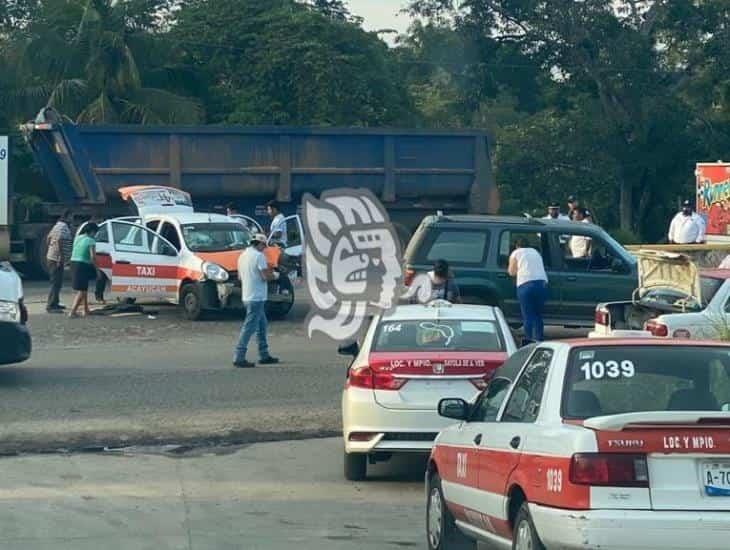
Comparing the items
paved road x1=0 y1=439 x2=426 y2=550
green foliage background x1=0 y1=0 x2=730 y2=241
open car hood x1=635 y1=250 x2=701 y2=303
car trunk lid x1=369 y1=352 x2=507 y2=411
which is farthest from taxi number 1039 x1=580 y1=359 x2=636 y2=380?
green foliage background x1=0 y1=0 x2=730 y2=241

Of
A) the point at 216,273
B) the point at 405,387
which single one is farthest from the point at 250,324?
the point at 405,387

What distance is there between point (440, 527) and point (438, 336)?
125 inches

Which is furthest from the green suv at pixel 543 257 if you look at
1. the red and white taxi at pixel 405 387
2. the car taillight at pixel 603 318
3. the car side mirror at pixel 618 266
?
the red and white taxi at pixel 405 387

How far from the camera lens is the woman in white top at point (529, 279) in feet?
62.6

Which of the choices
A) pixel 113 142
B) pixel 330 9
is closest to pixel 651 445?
pixel 113 142

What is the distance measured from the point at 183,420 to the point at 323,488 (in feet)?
10.7

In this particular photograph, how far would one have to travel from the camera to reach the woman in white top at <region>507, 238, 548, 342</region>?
19078mm

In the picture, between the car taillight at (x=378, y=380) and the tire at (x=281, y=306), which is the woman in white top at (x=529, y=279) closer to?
the tire at (x=281, y=306)

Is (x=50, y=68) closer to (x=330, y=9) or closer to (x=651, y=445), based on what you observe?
(x=330, y=9)

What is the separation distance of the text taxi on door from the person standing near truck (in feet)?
2.49

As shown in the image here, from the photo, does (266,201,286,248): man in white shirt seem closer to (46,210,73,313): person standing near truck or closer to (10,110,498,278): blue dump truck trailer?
(10,110,498,278): blue dump truck trailer

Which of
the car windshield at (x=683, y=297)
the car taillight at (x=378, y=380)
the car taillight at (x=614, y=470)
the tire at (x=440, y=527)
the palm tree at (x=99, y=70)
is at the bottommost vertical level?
the tire at (x=440, y=527)

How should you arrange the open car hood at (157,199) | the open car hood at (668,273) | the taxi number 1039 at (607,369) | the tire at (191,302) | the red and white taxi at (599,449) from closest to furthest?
the red and white taxi at (599,449)
the taxi number 1039 at (607,369)
the open car hood at (668,273)
the tire at (191,302)
the open car hood at (157,199)

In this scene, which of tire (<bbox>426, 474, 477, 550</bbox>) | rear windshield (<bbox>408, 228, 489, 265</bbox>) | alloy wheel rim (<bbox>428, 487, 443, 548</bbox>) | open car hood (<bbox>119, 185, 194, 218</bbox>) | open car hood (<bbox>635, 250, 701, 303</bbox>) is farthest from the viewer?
open car hood (<bbox>119, 185, 194, 218</bbox>)
